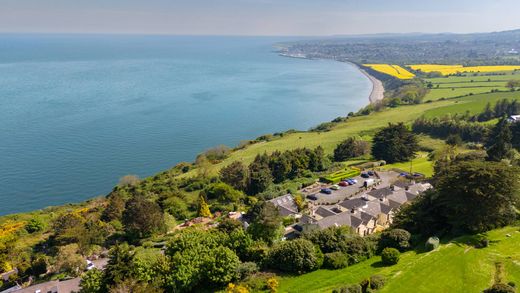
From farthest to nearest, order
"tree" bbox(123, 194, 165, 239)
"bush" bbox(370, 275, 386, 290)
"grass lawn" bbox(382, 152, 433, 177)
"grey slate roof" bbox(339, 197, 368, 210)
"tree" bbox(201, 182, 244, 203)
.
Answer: "grass lawn" bbox(382, 152, 433, 177) → "tree" bbox(201, 182, 244, 203) → "grey slate roof" bbox(339, 197, 368, 210) → "tree" bbox(123, 194, 165, 239) → "bush" bbox(370, 275, 386, 290)

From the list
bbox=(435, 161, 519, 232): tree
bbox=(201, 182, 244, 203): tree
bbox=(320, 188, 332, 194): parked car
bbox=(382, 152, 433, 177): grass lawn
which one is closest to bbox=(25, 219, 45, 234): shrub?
bbox=(201, 182, 244, 203): tree

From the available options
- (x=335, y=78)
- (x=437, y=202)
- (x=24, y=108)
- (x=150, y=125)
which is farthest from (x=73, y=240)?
(x=335, y=78)

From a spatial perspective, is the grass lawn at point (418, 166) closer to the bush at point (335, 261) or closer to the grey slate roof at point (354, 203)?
the grey slate roof at point (354, 203)

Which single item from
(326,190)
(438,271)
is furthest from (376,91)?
(438,271)

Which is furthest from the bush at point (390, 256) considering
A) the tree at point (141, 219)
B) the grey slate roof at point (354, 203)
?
the tree at point (141, 219)

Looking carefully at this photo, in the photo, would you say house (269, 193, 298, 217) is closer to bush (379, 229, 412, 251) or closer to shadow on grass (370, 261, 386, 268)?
bush (379, 229, 412, 251)

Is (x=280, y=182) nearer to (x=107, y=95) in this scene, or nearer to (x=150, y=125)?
(x=150, y=125)
